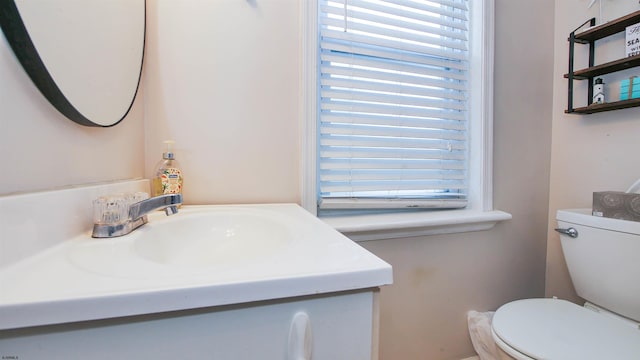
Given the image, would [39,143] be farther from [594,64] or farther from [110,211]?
[594,64]

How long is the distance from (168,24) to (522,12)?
153 centimetres

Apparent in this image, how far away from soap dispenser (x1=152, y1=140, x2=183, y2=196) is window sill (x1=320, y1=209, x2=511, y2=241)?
51cm

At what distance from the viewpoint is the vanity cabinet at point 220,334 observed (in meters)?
0.25

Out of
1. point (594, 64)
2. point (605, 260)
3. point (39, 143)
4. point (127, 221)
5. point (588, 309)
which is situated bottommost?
point (588, 309)

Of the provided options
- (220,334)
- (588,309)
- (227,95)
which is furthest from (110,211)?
(588,309)

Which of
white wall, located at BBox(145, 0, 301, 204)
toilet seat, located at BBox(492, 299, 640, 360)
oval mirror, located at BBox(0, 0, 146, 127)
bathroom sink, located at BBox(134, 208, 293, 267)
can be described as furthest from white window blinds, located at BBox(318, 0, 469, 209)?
oval mirror, located at BBox(0, 0, 146, 127)

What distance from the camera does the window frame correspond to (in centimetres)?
88

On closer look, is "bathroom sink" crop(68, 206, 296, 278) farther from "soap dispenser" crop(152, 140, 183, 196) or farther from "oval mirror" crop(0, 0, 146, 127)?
"oval mirror" crop(0, 0, 146, 127)

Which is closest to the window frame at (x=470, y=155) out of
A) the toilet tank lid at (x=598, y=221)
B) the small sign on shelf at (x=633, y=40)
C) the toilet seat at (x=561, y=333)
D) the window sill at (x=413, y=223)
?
the window sill at (x=413, y=223)

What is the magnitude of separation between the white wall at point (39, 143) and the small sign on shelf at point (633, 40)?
5.86 feet

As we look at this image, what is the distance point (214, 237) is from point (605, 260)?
1.30m

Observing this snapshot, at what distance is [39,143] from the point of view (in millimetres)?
419

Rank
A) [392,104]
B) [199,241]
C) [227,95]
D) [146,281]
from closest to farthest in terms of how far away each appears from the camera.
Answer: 1. [146,281]
2. [199,241]
3. [227,95]
4. [392,104]

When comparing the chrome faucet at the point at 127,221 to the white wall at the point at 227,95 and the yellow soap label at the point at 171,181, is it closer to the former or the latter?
the yellow soap label at the point at 171,181
